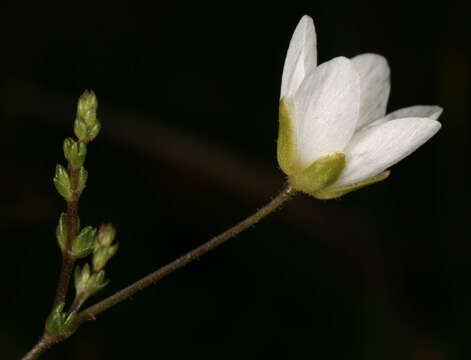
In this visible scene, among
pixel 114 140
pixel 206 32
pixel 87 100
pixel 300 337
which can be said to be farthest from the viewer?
pixel 206 32

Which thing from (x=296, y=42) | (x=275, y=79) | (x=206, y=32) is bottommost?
(x=296, y=42)

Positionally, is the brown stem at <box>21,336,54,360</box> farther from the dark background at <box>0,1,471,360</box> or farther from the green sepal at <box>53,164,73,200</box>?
the dark background at <box>0,1,471,360</box>

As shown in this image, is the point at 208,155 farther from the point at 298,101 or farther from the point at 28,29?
the point at 298,101

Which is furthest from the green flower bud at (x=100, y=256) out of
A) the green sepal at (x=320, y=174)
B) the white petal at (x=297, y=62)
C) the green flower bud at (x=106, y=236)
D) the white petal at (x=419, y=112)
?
the white petal at (x=419, y=112)

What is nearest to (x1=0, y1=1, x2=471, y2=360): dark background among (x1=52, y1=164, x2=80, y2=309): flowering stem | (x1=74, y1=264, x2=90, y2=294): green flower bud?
(x1=74, y1=264, x2=90, y2=294): green flower bud

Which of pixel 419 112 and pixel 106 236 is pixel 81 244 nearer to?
pixel 106 236

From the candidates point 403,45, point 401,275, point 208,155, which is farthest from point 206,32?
point 401,275

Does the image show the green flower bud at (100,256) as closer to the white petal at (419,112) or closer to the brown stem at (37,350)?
the brown stem at (37,350)
